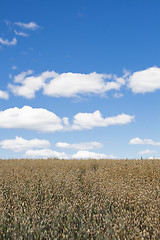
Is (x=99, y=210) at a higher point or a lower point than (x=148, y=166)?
lower

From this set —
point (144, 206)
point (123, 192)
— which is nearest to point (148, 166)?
point (123, 192)

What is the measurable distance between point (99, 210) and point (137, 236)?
0.95m

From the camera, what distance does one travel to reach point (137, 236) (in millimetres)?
3033

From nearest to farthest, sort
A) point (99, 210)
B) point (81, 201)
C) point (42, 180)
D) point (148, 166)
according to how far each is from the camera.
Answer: point (99, 210) → point (81, 201) → point (42, 180) → point (148, 166)

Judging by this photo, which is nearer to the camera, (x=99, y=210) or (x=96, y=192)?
(x=99, y=210)

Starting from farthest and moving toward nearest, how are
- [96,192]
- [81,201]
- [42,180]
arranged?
[42,180] → [96,192] → [81,201]

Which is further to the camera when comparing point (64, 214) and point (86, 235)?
point (64, 214)

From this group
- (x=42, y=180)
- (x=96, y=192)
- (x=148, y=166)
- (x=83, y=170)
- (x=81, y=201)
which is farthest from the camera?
(x=83, y=170)

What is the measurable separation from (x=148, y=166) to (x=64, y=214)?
4.69 meters

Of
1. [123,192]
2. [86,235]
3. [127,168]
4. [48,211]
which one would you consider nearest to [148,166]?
[127,168]

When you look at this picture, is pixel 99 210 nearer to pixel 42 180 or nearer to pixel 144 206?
pixel 144 206

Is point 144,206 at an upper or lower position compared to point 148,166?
lower

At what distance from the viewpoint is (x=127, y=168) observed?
7887mm

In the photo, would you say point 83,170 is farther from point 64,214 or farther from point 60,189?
point 64,214
